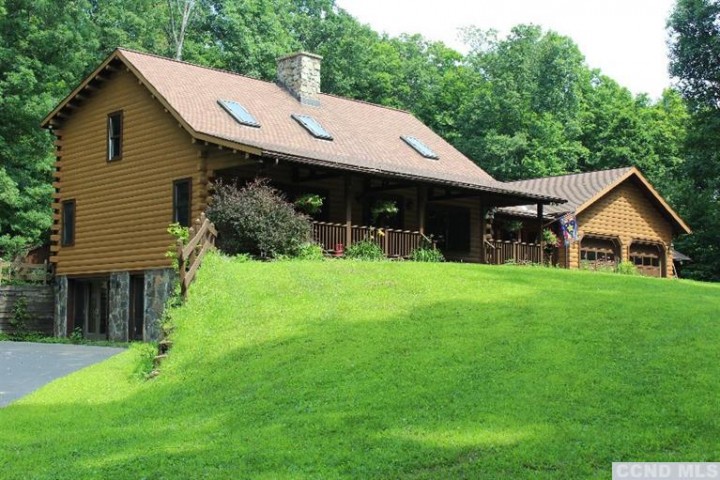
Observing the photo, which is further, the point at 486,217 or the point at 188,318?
the point at 486,217

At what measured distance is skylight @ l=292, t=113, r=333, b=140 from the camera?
89.1 feet

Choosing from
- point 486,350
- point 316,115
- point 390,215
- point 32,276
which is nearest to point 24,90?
point 32,276

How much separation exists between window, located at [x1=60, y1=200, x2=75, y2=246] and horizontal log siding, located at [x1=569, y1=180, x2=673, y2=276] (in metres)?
18.6

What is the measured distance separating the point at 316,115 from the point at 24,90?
14.4 m

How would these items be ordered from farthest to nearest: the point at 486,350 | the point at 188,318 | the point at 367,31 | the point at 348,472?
1. the point at 367,31
2. the point at 188,318
3. the point at 486,350
4. the point at 348,472

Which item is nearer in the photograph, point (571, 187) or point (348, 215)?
point (348, 215)

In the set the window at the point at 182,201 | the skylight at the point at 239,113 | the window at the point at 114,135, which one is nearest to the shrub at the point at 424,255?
the skylight at the point at 239,113

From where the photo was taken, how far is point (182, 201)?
2522cm

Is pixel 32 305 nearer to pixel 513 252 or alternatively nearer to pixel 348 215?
pixel 348 215

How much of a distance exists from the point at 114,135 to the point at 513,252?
13522 millimetres

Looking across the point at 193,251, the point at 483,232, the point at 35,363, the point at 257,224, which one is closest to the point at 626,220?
the point at 483,232

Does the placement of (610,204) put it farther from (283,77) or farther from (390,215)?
(283,77)

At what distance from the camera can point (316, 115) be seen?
2964cm

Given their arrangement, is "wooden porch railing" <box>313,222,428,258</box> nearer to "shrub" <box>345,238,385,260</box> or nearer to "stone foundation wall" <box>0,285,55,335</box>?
"shrub" <box>345,238,385,260</box>
